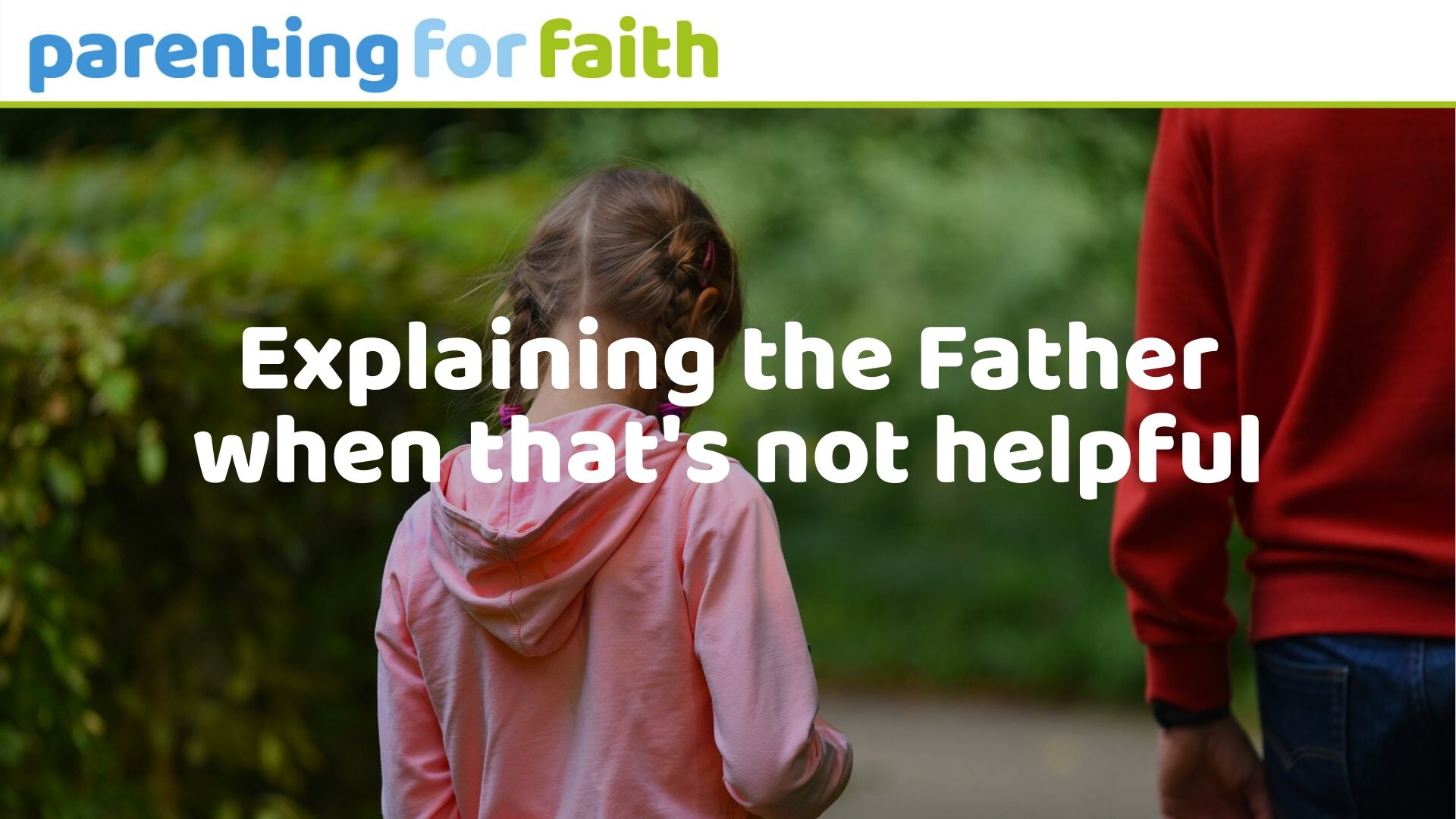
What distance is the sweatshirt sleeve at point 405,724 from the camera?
1755 mm

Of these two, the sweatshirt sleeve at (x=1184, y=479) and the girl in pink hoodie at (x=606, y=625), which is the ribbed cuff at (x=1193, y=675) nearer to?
the sweatshirt sleeve at (x=1184, y=479)

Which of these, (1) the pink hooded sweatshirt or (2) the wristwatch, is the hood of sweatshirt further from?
(2) the wristwatch

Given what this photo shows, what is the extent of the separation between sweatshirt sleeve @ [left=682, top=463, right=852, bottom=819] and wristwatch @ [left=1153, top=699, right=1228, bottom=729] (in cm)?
66

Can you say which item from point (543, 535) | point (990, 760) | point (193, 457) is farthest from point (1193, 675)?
point (990, 760)

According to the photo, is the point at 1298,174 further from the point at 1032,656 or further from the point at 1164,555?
the point at 1032,656

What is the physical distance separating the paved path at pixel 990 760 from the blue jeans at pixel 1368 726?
143 inches

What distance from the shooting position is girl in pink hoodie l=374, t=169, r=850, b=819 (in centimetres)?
160

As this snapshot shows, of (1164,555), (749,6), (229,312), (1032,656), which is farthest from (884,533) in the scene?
(1164,555)

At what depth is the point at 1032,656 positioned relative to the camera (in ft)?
23.0

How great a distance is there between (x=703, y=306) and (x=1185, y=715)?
915 mm

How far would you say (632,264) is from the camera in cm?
174

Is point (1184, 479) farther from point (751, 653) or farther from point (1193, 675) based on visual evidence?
point (751, 653)

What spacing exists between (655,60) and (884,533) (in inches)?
179

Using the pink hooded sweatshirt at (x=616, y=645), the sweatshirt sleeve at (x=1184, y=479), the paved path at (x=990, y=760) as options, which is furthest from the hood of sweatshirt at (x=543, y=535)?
the paved path at (x=990, y=760)
